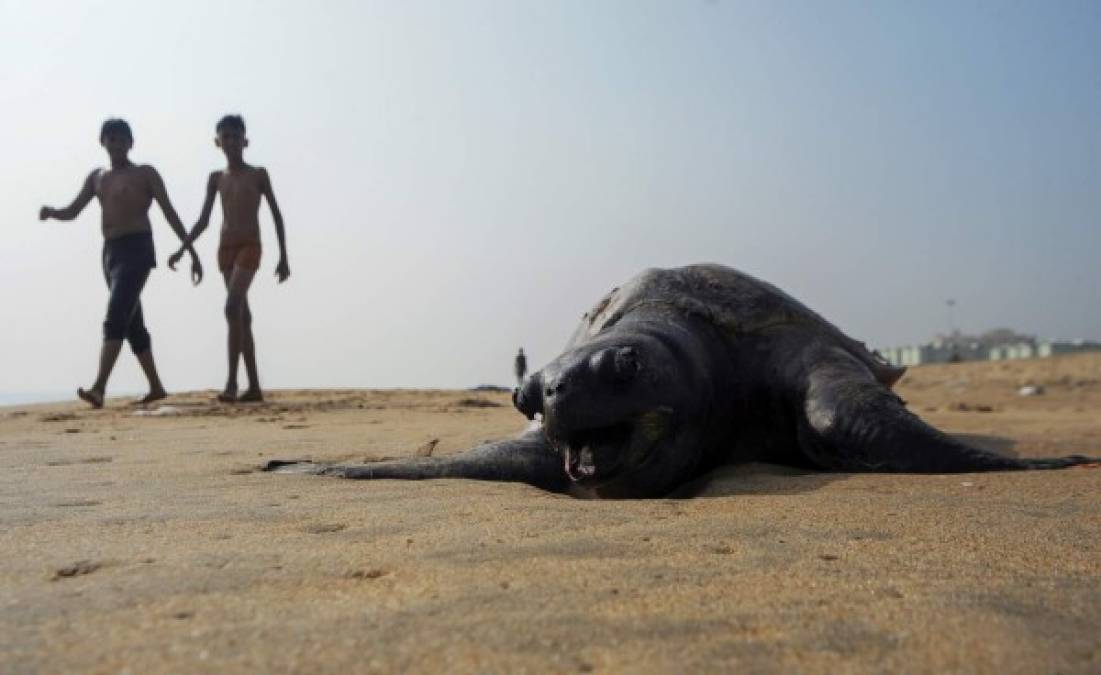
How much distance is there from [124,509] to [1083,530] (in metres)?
2.31

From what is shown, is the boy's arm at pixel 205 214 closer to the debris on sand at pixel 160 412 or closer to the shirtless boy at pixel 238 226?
the shirtless boy at pixel 238 226

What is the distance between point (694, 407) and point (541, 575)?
1.88m

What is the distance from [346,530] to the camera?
2.04 metres

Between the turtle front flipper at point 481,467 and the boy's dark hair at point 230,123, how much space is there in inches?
228

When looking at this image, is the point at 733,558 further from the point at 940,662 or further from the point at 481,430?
the point at 481,430

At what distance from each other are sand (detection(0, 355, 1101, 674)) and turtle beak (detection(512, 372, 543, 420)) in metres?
0.46

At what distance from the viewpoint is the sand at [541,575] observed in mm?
1165

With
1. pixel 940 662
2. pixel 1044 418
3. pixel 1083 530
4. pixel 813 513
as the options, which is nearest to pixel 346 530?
pixel 813 513

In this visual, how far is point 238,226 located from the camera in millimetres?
8281

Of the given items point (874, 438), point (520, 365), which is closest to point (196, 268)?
point (520, 365)

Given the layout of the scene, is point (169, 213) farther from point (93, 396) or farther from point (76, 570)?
point (76, 570)

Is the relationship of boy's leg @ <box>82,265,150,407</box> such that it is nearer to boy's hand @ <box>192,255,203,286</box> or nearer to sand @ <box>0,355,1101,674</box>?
boy's hand @ <box>192,255,203,286</box>

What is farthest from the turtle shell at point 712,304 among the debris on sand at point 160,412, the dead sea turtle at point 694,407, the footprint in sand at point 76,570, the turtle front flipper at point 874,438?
the debris on sand at point 160,412

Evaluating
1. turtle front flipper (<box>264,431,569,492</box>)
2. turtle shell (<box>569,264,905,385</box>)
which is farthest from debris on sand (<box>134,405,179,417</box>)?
turtle front flipper (<box>264,431,569,492</box>)
